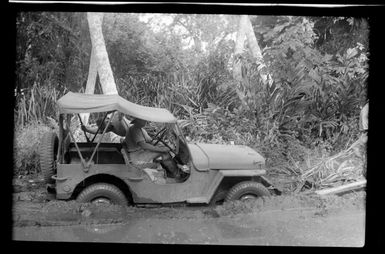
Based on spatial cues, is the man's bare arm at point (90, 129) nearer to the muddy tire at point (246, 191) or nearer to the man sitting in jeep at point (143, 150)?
the man sitting in jeep at point (143, 150)

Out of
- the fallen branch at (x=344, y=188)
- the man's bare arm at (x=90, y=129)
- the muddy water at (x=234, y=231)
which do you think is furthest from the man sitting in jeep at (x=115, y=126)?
the fallen branch at (x=344, y=188)

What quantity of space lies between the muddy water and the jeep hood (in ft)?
1.45

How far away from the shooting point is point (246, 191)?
4758 millimetres

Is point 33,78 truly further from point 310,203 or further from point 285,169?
point 310,203

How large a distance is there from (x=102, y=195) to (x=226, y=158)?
1.12 metres

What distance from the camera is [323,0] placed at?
4504 millimetres

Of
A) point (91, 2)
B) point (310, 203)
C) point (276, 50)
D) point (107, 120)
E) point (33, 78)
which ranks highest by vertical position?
point (91, 2)

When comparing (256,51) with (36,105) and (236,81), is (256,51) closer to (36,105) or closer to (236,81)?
(236,81)

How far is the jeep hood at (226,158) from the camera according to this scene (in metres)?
4.79

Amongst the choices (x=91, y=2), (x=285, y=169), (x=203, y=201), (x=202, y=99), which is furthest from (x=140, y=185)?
(x=91, y=2)

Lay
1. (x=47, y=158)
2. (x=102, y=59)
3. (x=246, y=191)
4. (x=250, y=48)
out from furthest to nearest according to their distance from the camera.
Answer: (x=250, y=48) → (x=102, y=59) → (x=246, y=191) → (x=47, y=158)

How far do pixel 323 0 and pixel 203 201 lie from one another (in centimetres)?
197

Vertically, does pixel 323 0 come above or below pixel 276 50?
above

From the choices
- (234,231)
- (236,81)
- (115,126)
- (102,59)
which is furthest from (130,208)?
(236,81)
